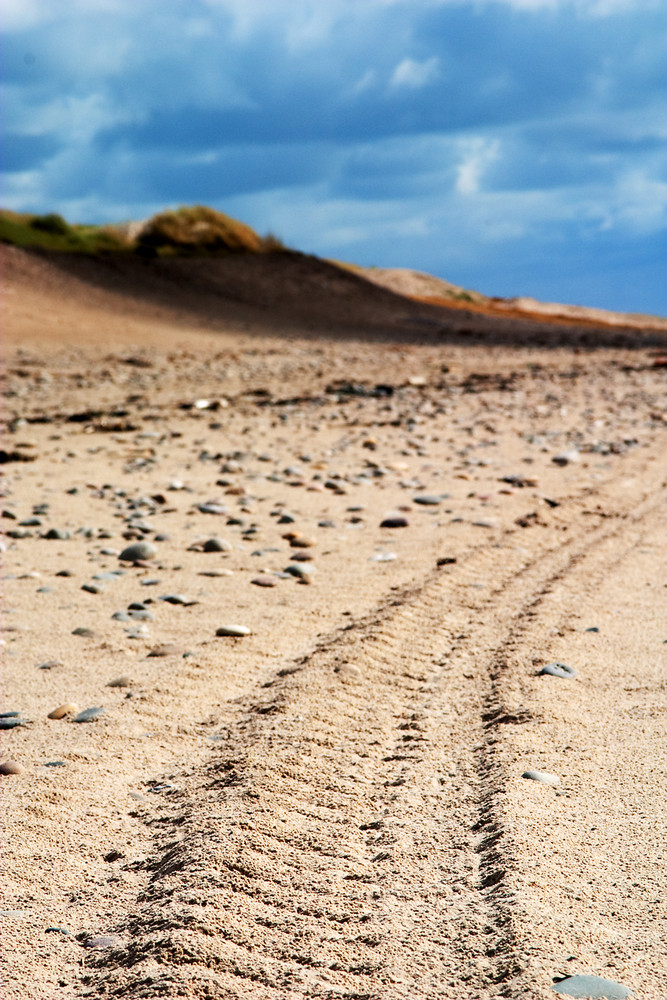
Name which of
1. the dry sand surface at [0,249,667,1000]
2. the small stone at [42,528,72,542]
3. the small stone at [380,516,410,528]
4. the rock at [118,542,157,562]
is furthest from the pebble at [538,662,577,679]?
the small stone at [42,528,72,542]

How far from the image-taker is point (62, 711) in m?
2.67

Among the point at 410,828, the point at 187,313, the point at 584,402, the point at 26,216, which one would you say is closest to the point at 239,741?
the point at 410,828

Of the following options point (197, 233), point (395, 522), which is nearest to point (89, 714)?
point (395, 522)

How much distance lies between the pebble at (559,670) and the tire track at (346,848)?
0.44 ft

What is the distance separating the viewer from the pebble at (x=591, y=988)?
1.52 m

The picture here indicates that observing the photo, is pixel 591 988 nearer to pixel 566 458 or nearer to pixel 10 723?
pixel 10 723

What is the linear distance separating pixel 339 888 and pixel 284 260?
21641mm

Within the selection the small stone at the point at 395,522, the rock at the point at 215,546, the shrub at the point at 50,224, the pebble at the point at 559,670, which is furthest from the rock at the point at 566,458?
the shrub at the point at 50,224

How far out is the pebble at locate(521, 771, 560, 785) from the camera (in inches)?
87.5

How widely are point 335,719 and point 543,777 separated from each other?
0.62 metres

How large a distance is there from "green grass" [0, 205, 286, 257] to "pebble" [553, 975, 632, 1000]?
19.9m

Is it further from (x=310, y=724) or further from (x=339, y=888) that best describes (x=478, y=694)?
(x=339, y=888)

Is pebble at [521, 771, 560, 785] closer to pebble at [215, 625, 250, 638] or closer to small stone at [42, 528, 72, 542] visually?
pebble at [215, 625, 250, 638]

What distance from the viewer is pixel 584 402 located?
889 centimetres
